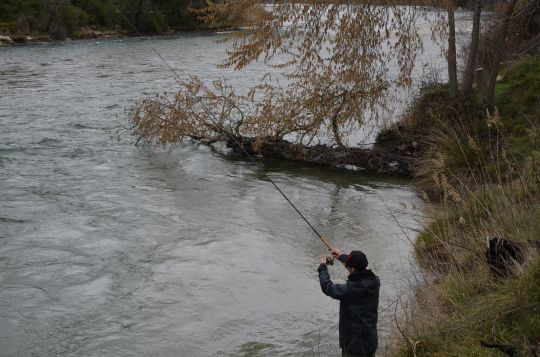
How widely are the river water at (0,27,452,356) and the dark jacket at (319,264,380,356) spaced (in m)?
1.01

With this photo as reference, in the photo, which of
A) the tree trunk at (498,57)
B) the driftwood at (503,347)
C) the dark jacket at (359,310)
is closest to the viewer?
the driftwood at (503,347)

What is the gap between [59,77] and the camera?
28.0 meters

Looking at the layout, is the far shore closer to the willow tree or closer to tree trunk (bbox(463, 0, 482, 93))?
the willow tree

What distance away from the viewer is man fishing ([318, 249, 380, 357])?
5.46 metres

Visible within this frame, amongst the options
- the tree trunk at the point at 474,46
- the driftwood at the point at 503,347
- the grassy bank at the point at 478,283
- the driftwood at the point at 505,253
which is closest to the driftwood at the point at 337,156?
the tree trunk at the point at 474,46

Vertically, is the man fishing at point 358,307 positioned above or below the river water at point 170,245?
above

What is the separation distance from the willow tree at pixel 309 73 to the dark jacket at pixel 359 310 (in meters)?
8.02

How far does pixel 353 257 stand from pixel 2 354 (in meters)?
3.91

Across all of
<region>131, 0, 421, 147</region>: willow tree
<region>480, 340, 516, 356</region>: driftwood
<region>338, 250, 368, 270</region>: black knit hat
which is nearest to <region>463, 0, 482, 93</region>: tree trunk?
<region>131, 0, 421, 147</region>: willow tree

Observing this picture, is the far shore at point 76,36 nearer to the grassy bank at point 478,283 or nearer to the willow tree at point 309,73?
the willow tree at point 309,73

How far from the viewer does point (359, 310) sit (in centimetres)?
548

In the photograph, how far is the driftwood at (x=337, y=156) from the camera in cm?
1461

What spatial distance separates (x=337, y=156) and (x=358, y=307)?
384 inches

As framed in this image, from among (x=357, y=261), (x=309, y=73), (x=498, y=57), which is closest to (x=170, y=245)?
(x=357, y=261)
